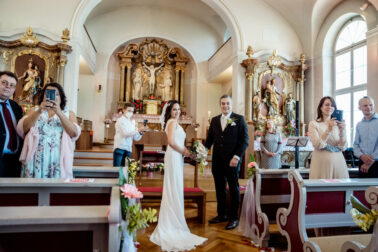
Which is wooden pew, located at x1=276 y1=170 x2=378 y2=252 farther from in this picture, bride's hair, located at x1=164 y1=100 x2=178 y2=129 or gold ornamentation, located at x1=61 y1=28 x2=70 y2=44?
gold ornamentation, located at x1=61 y1=28 x2=70 y2=44

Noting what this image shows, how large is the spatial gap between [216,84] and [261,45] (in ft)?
11.4

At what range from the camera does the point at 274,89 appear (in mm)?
8258

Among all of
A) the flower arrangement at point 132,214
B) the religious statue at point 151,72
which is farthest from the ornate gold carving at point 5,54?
the flower arrangement at point 132,214

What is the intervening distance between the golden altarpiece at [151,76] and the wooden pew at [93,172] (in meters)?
8.13

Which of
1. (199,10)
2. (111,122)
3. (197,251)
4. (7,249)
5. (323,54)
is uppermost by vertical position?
(199,10)

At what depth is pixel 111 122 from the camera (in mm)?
10469

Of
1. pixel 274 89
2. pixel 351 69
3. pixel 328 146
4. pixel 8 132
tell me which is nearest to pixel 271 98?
pixel 274 89

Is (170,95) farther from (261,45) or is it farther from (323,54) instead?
(323,54)

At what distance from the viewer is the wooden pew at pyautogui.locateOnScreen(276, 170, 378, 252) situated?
217 centimetres

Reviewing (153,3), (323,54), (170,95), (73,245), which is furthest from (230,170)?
(153,3)

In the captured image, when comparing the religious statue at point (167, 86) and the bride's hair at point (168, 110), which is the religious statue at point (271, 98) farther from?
the bride's hair at point (168, 110)

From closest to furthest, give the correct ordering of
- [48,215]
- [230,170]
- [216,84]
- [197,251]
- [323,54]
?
[48,215]
[197,251]
[230,170]
[323,54]
[216,84]

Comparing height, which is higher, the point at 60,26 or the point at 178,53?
the point at 178,53

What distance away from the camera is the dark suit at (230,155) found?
3.28 meters
